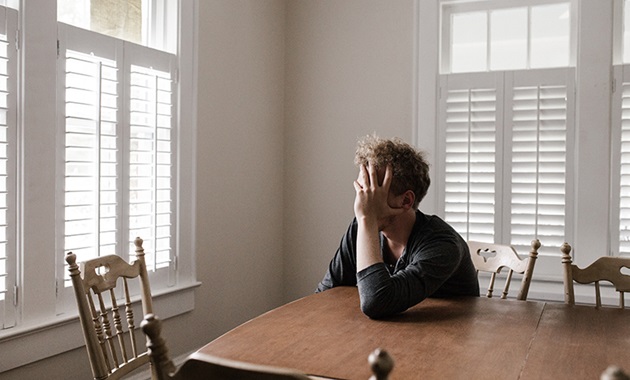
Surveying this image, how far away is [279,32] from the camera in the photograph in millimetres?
3975

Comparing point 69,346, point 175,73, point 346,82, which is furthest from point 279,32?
point 69,346

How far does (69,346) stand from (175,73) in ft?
4.46

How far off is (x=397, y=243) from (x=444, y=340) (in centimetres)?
66

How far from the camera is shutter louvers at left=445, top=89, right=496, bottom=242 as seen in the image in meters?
3.48

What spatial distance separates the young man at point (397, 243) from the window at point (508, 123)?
4.44ft

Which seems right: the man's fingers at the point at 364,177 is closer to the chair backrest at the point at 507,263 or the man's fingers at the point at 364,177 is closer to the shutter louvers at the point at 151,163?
the chair backrest at the point at 507,263

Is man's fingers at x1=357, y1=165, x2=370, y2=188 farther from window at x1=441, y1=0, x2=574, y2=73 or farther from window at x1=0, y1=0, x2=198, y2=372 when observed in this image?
window at x1=441, y1=0, x2=574, y2=73

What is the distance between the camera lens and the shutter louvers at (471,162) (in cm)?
348

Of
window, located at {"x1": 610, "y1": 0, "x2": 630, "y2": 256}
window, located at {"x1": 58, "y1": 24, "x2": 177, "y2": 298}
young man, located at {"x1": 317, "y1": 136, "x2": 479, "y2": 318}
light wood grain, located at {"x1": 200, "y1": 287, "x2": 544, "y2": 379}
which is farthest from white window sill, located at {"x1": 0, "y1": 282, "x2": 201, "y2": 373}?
window, located at {"x1": 610, "y1": 0, "x2": 630, "y2": 256}

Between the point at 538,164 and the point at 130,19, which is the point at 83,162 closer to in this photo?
the point at 130,19

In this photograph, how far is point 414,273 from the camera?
188 centimetres

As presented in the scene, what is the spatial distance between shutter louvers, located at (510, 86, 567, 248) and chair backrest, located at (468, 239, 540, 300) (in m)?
0.95

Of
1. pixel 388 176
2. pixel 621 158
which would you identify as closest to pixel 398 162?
pixel 388 176

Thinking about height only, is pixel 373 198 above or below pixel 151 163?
below
